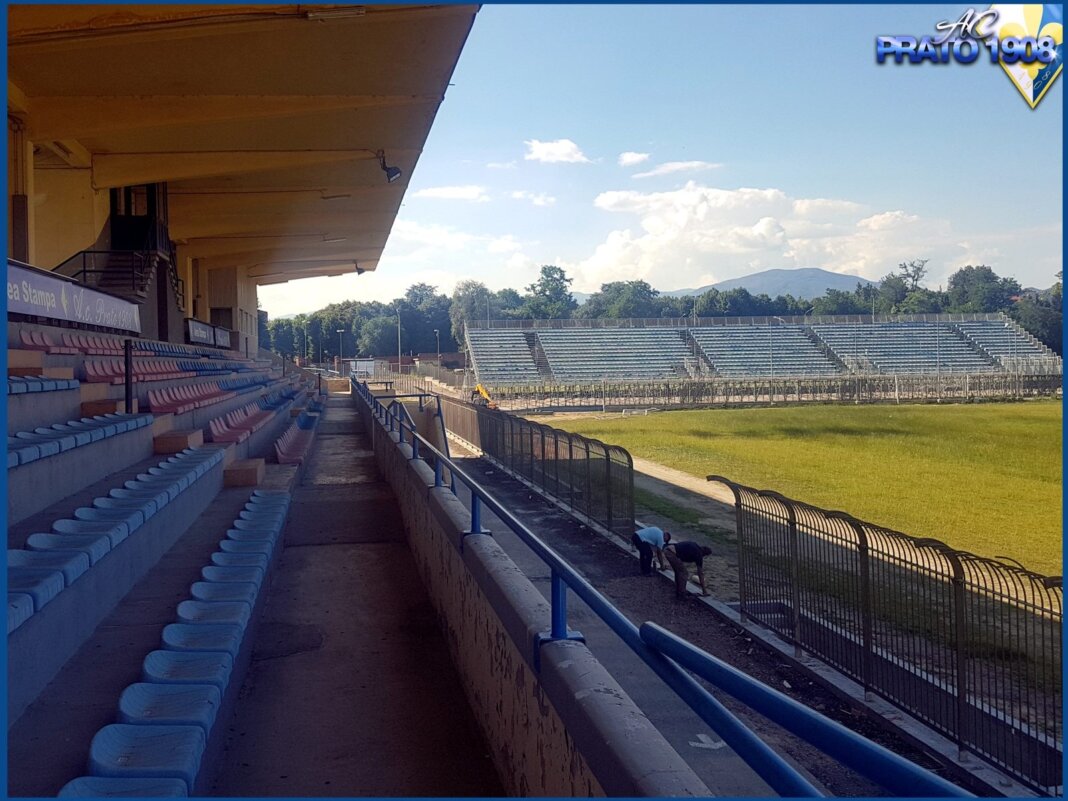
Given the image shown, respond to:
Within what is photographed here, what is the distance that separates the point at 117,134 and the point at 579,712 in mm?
15814

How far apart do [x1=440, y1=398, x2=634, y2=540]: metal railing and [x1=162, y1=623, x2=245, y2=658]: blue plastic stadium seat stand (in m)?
8.66

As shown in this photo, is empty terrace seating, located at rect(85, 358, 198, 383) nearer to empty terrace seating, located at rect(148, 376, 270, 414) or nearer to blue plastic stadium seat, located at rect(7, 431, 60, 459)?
empty terrace seating, located at rect(148, 376, 270, 414)

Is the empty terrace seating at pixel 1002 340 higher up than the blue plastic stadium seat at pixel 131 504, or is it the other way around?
the empty terrace seating at pixel 1002 340

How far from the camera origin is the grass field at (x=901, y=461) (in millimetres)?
14586

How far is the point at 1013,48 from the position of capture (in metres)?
12.0

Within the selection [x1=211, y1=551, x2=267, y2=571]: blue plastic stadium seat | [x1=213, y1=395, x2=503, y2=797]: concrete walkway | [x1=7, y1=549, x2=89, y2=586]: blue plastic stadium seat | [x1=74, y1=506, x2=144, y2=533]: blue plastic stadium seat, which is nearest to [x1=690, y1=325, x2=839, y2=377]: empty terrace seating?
[x1=213, y1=395, x2=503, y2=797]: concrete walkway

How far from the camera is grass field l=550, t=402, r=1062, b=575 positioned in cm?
1459

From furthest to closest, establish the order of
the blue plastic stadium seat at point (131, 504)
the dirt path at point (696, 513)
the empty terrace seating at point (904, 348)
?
the empty terrace seating at point (904, 348) → the dirt path at point (696, 513) → the blue plastic stadium seat at point (131, 504)

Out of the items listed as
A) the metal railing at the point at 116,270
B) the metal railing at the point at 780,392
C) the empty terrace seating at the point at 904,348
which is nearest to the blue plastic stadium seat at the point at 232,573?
the metal railing at the point at 116,270

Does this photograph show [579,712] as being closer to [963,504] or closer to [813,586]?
[813,586]

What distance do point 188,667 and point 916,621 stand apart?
6905 mm

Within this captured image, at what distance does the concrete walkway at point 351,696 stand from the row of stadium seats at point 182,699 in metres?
0.24

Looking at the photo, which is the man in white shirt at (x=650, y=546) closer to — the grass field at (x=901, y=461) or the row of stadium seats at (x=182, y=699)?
the grass field at (x=901, y=461)

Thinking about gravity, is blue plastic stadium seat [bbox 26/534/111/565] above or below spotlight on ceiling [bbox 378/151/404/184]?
below
